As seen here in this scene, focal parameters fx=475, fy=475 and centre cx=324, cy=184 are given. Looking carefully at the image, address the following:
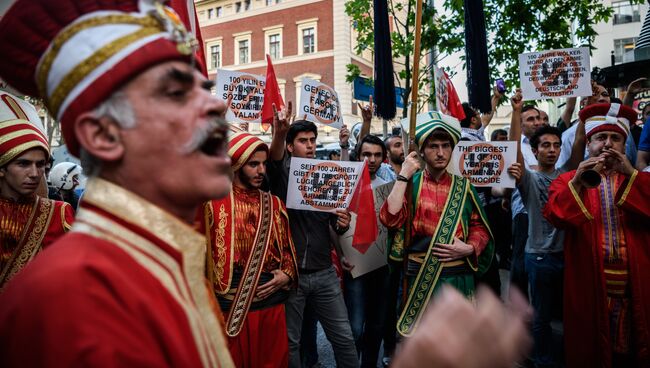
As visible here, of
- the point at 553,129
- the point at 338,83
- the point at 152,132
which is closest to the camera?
the point at 152,132

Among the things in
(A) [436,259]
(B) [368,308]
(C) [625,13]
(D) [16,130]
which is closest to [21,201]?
(D) [16,130]

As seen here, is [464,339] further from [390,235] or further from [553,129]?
[553,129]

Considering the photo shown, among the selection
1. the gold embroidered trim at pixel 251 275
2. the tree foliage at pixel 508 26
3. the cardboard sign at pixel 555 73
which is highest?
the tree foliage at pixel 508 26

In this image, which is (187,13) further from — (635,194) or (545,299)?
(545,299)

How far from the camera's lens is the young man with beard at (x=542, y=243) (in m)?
4.32

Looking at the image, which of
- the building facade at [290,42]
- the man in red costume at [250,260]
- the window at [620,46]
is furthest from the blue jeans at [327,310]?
the window at [620,46]

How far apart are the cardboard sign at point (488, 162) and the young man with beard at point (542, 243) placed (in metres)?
0.12

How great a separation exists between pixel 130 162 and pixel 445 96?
3785mm

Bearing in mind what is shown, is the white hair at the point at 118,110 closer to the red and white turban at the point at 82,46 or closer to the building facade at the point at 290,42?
the red and white turban at the point at 82,46

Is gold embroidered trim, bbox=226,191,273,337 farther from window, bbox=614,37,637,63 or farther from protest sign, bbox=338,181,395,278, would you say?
window, bbox=614,37,637,63

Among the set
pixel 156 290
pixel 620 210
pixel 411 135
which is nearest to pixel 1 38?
pixel 156 290

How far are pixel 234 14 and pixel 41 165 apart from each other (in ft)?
121

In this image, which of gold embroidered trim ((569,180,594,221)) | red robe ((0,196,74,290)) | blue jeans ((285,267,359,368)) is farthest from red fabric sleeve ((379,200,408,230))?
red robe ((0,196,74,290))

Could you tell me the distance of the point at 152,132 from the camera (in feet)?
3.49
